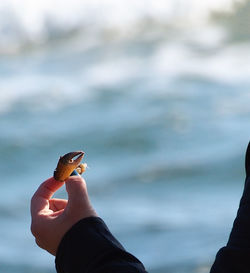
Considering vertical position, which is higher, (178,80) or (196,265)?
(178,80)

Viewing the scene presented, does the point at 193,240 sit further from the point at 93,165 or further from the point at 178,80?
the point at 178,80

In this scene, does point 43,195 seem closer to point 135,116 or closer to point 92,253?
point 92,253

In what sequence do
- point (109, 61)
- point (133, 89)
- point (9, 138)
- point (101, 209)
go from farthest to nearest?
point (109, 61) < point (133, 89) < point (9, 138) < point (101, 209)

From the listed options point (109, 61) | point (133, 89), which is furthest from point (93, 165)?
point (109, 61)

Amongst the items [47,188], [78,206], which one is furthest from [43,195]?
[78,206]

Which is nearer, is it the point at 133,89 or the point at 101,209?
the point at 101,209

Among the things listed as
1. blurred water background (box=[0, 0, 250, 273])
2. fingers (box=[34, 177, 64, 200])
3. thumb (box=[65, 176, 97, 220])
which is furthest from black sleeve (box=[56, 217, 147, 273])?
blurred water background (box=[0, 0, 250, 273])

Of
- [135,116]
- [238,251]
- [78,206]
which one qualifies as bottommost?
[238,251]
